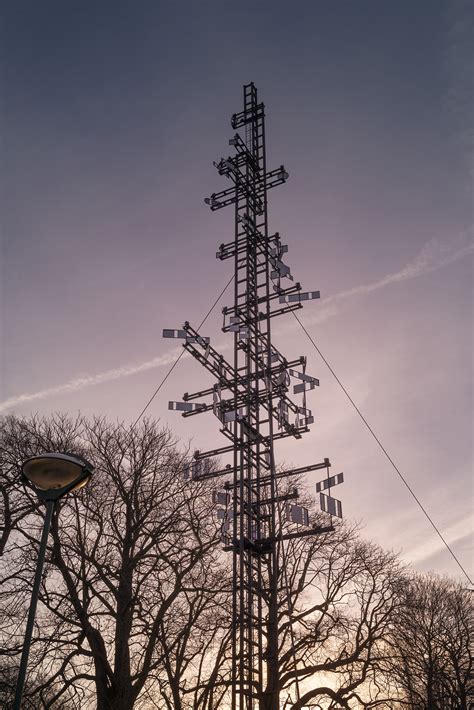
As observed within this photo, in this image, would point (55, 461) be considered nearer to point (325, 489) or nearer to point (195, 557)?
point (325, 489)

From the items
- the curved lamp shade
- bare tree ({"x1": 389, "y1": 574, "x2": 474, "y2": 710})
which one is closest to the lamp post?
the curved lamp shade

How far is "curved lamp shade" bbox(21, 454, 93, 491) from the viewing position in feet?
25.4

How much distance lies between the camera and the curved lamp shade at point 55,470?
7.73 metres

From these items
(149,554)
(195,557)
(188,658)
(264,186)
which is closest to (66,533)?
(149,554)

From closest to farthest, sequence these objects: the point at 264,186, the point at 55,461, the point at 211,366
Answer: the point at 55,461 < the point at 211,366 < the point at 264,186

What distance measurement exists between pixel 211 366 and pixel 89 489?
7.21 meters

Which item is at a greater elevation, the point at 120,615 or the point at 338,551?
the point at 338,551

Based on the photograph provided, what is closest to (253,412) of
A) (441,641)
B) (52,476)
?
(52,476)

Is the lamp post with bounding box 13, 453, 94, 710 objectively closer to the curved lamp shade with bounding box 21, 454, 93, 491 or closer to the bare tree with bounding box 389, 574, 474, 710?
the curved lamp shade with bounding box 21, 454, 93, 491

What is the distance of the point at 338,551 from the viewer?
23625 mm

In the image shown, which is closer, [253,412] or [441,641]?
[253,412]

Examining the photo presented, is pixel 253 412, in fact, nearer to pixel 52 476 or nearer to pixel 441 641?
pixel 52 476

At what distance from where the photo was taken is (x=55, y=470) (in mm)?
7859

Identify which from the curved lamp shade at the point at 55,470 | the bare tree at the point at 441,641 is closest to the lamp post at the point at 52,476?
the curved lamp shade at the point at 55,470
